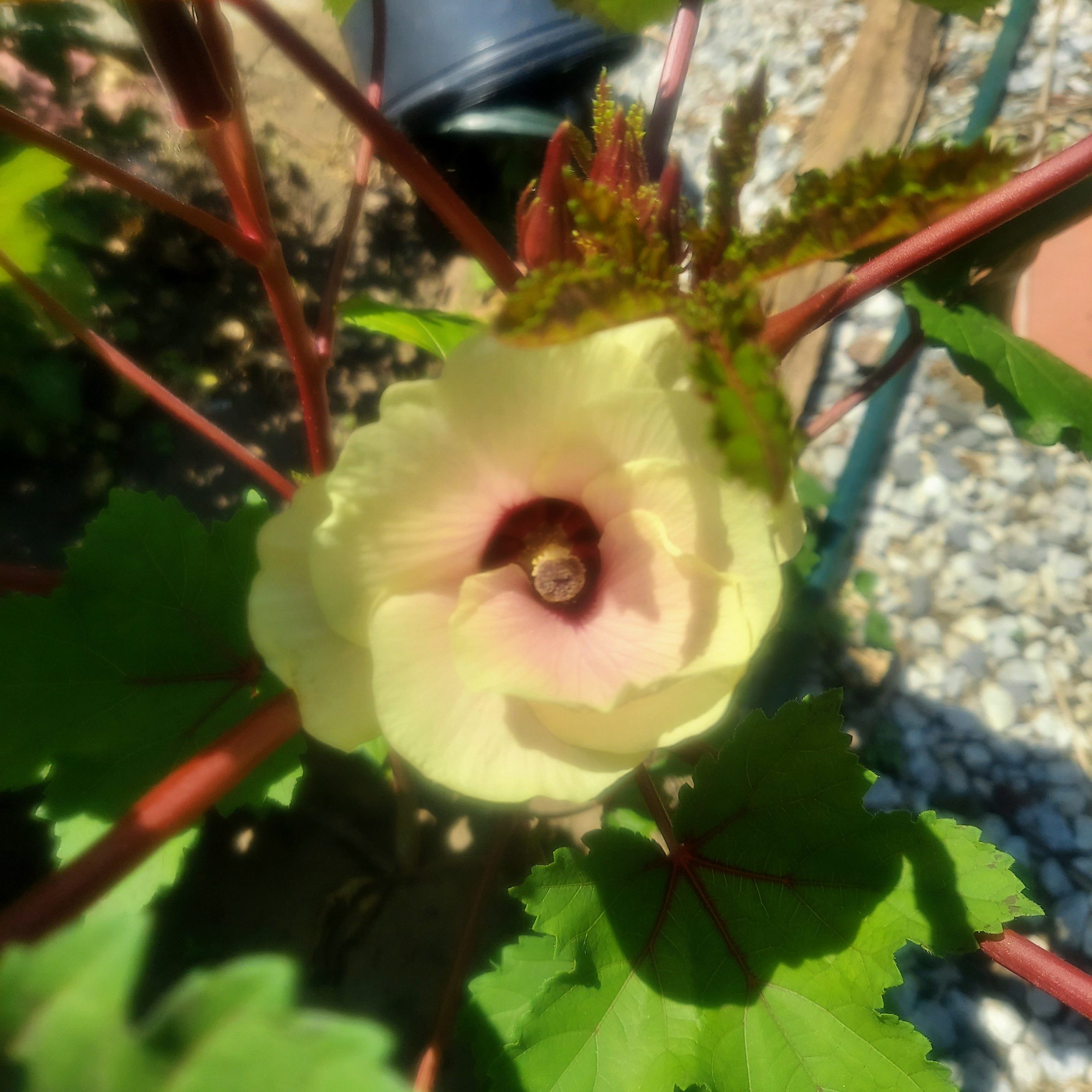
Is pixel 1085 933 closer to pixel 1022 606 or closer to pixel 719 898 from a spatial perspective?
pixel 1022 606

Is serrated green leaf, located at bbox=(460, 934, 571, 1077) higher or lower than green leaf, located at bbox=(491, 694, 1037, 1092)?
lower

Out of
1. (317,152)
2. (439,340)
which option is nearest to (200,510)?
(317,152)

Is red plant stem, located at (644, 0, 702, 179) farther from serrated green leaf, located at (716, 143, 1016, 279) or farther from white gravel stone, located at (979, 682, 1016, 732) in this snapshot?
white gravel stone, located at (979, 682, 1016, 732)

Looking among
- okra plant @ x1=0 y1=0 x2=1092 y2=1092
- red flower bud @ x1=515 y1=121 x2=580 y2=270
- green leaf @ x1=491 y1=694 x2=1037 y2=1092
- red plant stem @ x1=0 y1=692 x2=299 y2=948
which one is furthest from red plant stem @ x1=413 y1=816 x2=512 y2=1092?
red flower bud @ x1=515 y1=121 x2=580 y2=270

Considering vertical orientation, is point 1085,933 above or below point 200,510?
below

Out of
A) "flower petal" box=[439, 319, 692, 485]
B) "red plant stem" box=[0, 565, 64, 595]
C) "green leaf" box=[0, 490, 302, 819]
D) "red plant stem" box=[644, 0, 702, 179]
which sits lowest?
"green leaf" box=[0, 490, 302, 819]

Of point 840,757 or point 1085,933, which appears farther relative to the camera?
point 1085,933

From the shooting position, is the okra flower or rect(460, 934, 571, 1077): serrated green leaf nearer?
the okra flower
